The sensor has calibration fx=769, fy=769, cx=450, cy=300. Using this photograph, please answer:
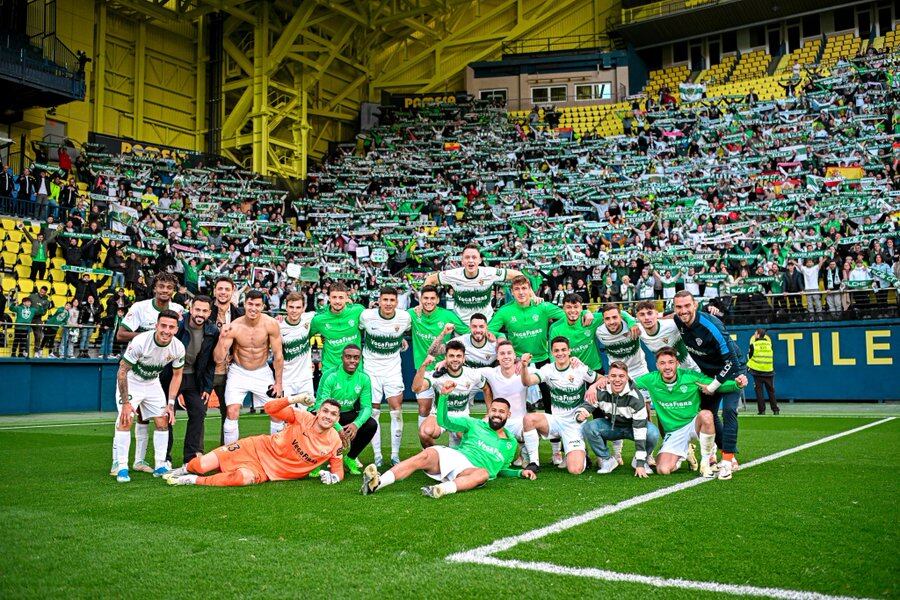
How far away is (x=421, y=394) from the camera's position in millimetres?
10016

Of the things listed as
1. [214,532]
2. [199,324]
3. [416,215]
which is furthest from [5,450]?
[416,215]

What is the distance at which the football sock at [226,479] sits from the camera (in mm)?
7785

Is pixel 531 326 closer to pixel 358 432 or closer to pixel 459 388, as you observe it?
pixel 459 388

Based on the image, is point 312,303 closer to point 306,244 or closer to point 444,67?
point 306,244

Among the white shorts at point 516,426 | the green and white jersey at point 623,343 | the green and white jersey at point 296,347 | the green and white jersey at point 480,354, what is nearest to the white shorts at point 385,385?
the green and white jersey at point 480,354

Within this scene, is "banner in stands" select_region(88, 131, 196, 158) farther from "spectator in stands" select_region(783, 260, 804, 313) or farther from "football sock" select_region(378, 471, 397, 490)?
"football sock" select_region(378, 471, 397, 490)

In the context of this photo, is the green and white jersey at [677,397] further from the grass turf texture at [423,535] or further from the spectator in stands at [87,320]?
the spectator in stands at [87,320]

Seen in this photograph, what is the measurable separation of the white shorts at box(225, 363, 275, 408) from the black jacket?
0.26m

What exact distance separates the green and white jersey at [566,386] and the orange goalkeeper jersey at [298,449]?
2.62 metres

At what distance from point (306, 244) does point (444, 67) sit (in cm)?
1929

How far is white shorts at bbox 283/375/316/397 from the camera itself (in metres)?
10.6

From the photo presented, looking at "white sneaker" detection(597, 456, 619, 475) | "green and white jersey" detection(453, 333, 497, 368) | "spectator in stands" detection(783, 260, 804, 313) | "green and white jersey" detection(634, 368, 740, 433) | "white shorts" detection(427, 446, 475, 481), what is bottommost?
"white sneaker" detection(597, 456, 619, 475)

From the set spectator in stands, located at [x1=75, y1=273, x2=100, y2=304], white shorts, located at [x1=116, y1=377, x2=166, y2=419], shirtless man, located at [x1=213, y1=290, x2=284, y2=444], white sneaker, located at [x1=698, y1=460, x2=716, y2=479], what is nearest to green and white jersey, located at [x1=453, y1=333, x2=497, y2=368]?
shirtless man, located at [x1=213, y1=290, x2=284, y2=444]

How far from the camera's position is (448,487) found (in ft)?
23.1
